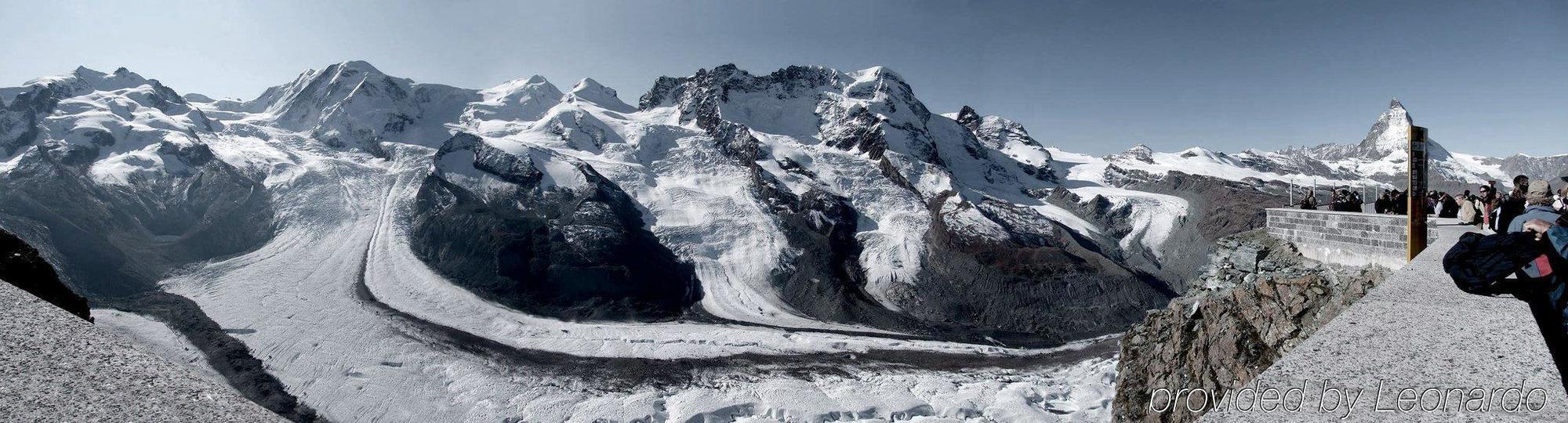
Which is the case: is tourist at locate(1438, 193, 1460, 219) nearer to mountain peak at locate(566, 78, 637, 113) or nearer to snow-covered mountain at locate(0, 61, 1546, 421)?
snow-covered mountain at locate(0, 61, 1546, 421)

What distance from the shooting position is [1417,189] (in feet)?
27.3

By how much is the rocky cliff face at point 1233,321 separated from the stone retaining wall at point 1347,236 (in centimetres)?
28

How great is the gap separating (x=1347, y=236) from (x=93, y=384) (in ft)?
51.6

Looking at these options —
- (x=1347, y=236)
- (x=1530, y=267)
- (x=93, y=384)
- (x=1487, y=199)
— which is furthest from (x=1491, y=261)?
(x=1487, y=199)

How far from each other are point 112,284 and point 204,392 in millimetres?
67184

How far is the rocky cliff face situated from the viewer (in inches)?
311

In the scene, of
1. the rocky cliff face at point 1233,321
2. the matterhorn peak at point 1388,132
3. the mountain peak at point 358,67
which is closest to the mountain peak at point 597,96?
the mountain peak at point 358,67

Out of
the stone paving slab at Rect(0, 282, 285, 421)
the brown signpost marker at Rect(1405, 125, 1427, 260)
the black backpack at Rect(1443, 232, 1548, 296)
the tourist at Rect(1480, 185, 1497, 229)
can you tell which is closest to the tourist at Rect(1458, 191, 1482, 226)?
the tourist at Rect(1480, 185, 1497, 229)

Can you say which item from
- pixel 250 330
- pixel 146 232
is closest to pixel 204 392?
pixel 250 330

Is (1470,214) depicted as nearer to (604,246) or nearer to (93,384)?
(93,384)

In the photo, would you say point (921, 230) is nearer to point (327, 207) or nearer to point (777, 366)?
point (777, 366)

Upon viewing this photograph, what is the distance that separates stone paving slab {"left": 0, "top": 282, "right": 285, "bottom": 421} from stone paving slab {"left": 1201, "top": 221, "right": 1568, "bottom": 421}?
534cm

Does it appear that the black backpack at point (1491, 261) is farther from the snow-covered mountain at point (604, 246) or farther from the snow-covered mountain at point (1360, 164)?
the snow-covered mountain at point (1360, 164)

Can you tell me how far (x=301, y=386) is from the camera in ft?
108
